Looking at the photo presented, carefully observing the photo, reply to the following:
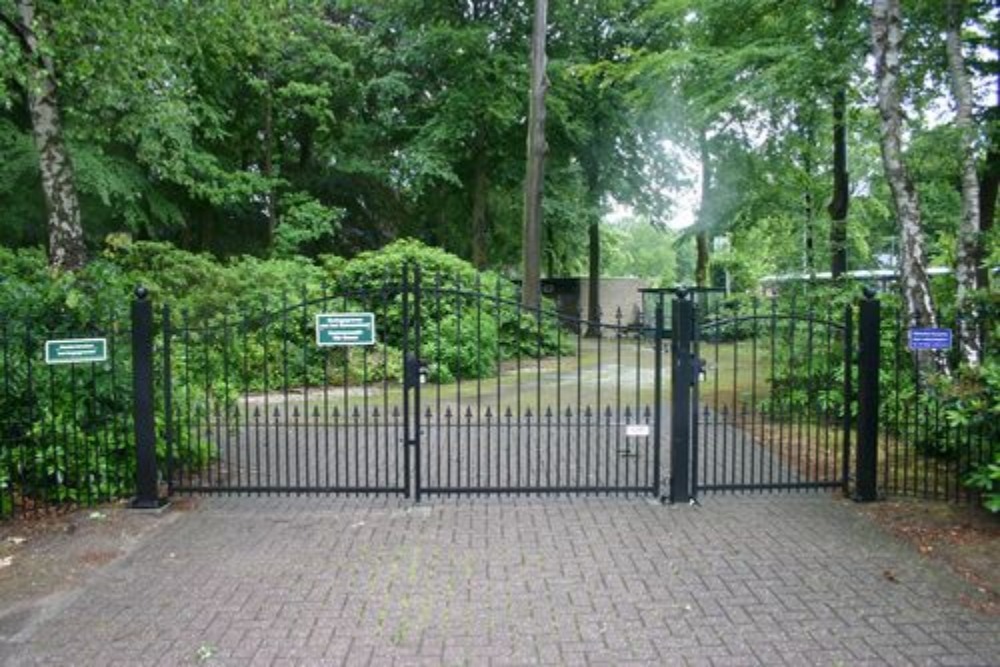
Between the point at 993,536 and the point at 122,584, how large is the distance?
6.12 m

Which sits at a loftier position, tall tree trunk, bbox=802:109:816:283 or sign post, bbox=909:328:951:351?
tall tree trunk, bbox=802:109:816:283

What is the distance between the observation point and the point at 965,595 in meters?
4.92

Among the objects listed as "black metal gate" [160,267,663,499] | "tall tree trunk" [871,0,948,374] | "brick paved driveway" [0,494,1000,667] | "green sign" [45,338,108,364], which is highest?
"tall tree trunk" [871,0,948,374]

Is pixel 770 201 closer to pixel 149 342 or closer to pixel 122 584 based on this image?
pixel 149 342

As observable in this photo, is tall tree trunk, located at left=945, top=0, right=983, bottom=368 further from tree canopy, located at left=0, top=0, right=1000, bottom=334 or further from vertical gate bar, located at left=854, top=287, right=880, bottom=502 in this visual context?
vertical gate bar, located at left=854, top=287, right=880, bottom=502

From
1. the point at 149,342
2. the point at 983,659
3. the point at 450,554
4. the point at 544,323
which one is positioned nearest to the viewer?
the point at 983,659

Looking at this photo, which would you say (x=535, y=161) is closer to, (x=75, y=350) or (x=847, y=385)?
(x=847, y=385)

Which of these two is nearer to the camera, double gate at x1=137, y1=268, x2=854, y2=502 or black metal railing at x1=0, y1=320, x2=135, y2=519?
black metal railing at x1=0, y1=320, x2=135, y2=519

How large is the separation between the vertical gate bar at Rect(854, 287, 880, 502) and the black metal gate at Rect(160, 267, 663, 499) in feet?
5.63

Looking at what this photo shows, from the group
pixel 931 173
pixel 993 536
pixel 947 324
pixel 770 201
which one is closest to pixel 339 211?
pixel 770 201

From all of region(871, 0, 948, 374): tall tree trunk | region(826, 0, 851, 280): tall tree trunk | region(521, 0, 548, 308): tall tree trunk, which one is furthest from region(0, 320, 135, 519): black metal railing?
region(521, 0, 548, 308): tall tree trunk

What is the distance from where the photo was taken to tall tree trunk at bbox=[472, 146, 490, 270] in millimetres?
24250

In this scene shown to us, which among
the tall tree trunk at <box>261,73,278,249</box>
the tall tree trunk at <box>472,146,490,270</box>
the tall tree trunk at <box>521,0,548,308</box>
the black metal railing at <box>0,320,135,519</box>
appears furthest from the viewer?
the tall tree trunk at <box>472,146,490,270</box>

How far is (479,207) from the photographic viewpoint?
24391 mm
